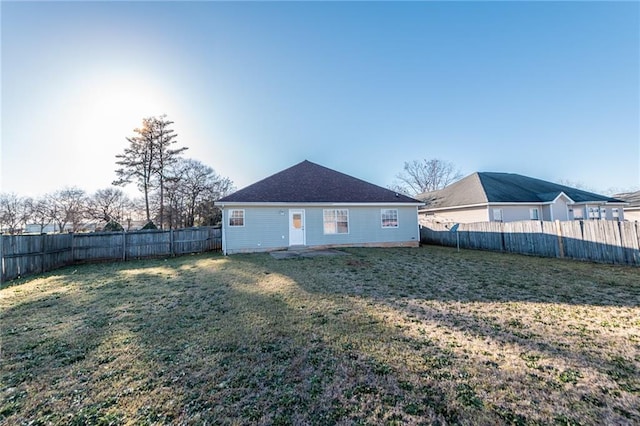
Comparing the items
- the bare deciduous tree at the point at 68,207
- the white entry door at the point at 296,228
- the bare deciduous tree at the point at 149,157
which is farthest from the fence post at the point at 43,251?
the bare deciduous tree at the point at 68,207

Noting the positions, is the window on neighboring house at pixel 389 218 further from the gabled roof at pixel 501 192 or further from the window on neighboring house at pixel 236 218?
the window on neighboring house at pixel 236 218

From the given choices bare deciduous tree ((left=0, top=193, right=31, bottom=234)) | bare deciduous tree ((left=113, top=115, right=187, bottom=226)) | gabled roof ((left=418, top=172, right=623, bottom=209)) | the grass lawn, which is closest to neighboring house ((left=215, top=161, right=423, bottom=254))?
gabled roof ((left=418, top=172, right=623, bottom=209))

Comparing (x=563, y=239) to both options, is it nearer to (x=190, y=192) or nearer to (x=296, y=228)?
(x=296, y=228)

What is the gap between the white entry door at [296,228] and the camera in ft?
43.0

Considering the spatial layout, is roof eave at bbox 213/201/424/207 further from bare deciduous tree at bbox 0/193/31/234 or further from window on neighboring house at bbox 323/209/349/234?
bare deciduous tree at bbox 0/193/31/234

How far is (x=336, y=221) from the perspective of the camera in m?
13.8

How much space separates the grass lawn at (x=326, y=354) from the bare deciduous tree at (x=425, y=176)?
1266 inches

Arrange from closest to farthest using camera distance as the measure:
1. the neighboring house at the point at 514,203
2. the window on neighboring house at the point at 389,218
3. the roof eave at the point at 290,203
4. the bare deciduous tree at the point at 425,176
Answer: the roof eave at the point at 290,203, the window on neighboring house at the point at 389,218, the neighboring house at the point at 514,203, the bare deciduous tree at the point at 425,176

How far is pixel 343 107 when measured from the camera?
48.0 ft

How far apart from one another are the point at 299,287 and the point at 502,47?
538 inches

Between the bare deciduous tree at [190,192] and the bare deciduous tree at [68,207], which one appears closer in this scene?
the bare deciduous tree at [190,192]

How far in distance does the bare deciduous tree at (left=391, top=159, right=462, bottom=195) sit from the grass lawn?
32163 mm

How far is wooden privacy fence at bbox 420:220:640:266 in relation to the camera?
8008mm

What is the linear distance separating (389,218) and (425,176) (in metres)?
26.0
